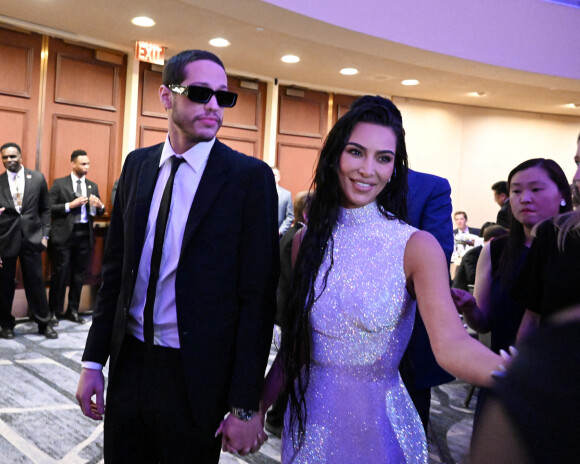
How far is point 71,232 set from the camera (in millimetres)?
6324

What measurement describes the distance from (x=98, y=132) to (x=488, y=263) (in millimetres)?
5832

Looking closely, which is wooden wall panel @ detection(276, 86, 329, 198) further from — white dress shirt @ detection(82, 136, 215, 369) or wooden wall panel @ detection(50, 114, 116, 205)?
white dress shirt @ detection(82, 136, 215, 369)

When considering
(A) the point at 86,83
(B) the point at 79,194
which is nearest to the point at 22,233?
(B) the point at 79,194

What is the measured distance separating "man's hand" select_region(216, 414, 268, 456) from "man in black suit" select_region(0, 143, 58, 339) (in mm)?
4679

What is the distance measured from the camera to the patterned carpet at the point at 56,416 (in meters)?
3.23

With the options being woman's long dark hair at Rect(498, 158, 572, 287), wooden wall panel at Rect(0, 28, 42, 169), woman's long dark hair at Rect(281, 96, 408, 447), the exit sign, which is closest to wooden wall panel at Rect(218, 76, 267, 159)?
the exit sign

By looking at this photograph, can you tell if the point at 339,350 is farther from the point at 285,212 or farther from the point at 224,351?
the point at 285,212

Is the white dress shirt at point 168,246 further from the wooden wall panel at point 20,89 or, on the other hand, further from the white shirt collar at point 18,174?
the wooden wall panel at point 20,89

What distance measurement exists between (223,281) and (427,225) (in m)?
0.82

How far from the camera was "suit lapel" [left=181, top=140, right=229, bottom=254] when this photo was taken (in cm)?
159

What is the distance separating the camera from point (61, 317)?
6.62m

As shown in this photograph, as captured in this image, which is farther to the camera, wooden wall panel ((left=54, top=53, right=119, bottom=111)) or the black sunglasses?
wooden wall panel ((left=54, top=53, right=119, bottom=111))

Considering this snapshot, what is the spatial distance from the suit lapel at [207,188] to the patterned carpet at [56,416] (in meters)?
1.41

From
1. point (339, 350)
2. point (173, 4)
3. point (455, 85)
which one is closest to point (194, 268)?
point (339, 350)
